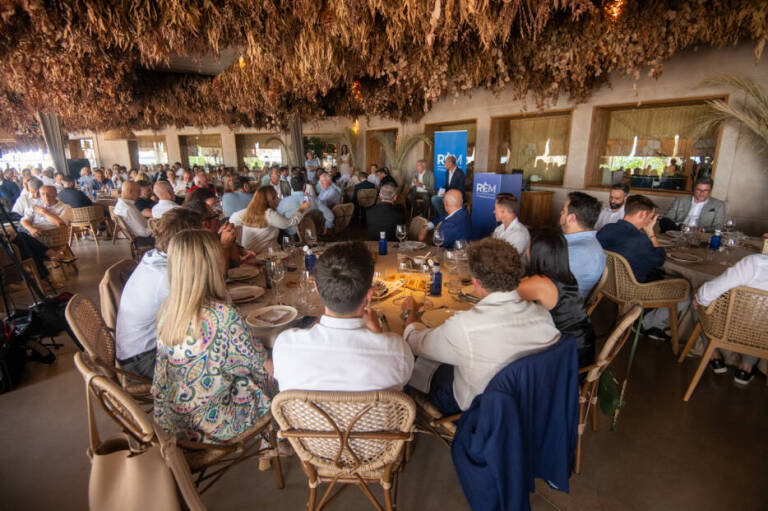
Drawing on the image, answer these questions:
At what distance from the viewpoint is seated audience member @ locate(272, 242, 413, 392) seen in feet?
4.52

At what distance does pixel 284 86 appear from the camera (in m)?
6.86

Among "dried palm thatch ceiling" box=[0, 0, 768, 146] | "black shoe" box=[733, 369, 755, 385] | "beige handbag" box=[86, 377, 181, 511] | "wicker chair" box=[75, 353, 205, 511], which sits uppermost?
"dried palm thatch ceiling" box=[0, 0, 768, 146]

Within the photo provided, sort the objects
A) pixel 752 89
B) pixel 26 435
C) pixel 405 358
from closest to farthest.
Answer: pixel 405 358, pixel 26 435, pixel 752 89

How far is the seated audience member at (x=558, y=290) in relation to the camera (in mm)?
2076

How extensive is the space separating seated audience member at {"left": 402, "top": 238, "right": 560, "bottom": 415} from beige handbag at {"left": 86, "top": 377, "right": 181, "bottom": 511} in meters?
1.10

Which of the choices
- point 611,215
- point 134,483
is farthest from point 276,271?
point 611,215

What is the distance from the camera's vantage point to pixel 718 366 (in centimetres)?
322

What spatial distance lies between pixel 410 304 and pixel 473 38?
5.33 m

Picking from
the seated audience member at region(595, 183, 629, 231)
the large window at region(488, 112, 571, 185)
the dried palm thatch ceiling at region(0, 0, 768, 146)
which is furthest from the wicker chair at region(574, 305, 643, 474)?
the large window at region(488, 112, 571, 185)

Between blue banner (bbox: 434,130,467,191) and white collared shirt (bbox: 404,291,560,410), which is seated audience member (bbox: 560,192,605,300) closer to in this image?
white collared shirt (bbox: 404,291,560,410)

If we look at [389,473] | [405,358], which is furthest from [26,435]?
[405,358]

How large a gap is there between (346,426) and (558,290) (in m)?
1.41

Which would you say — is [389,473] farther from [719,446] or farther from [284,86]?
[284,86]

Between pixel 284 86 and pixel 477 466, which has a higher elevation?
pixel 284 86
